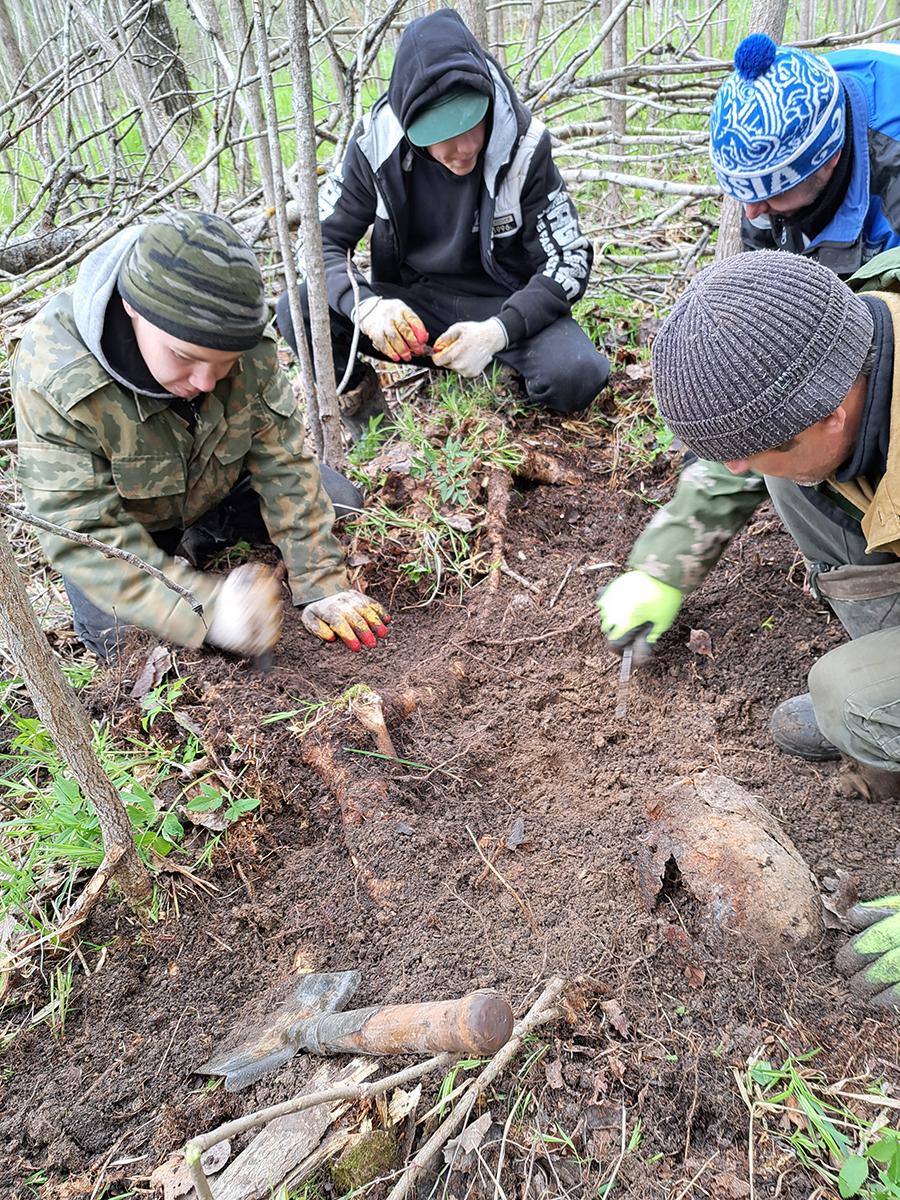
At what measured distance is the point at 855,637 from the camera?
1930 millimetres

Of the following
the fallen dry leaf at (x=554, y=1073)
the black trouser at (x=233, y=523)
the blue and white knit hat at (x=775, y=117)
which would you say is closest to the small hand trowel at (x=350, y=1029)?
the fallen dry leaf at (x=554, y=1073)

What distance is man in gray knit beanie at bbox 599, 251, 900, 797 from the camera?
1333mm

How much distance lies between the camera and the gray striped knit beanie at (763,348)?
1.32m

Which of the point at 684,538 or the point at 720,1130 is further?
the point at 684,538

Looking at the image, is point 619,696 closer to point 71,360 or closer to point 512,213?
point 71,360

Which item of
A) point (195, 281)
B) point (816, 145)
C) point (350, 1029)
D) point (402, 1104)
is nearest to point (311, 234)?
point (195, 281)

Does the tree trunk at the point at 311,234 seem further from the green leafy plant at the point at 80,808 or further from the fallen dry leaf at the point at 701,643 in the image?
the fallen dry leaf at the point at 701,643

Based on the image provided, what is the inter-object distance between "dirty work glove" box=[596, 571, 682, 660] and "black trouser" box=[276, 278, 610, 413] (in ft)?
4.58

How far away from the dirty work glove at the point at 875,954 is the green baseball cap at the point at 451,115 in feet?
8.50

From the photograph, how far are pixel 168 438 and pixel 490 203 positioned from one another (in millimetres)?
1643

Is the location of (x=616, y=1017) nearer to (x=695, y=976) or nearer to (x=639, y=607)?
(x=695, y=976)

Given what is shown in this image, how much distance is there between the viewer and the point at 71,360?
2.10 m

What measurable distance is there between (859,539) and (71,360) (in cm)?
198

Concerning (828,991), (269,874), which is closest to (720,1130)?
(828,991)
